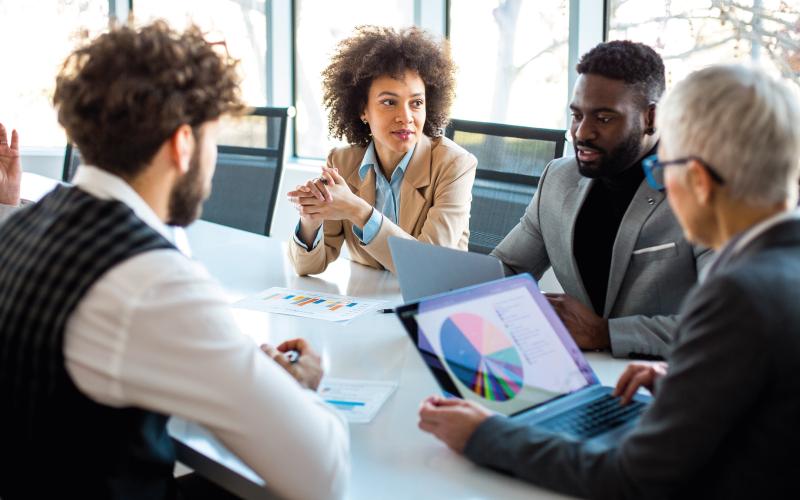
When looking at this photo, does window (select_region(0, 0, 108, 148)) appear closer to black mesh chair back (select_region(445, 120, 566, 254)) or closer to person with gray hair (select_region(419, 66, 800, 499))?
black mesh chair back (select_region(445, 120, 566, 254))

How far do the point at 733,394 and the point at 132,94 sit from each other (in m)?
0.83

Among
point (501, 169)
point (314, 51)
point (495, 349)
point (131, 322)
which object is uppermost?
point (314, 51)

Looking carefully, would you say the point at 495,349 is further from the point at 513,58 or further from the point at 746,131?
the point at 513,58

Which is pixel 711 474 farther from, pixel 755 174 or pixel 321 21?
pixel 321 21

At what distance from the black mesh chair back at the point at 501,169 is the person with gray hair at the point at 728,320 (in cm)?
150

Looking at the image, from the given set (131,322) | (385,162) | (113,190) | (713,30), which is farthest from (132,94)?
(713,30)

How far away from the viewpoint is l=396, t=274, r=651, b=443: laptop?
1.39m

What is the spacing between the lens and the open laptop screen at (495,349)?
141cm

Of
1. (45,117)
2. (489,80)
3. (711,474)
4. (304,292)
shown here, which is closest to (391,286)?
(304,292)

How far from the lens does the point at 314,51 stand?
18.6ft

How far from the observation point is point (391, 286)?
7.73 ft

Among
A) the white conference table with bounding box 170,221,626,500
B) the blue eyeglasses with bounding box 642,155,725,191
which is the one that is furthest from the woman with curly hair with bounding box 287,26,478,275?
the blue eyeglasses with bounding box 642,155,725,191

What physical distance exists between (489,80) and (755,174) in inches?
152

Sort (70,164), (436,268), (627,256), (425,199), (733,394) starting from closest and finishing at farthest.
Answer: (733,394), (436,268), (627,256), (425,199), (70,164)
